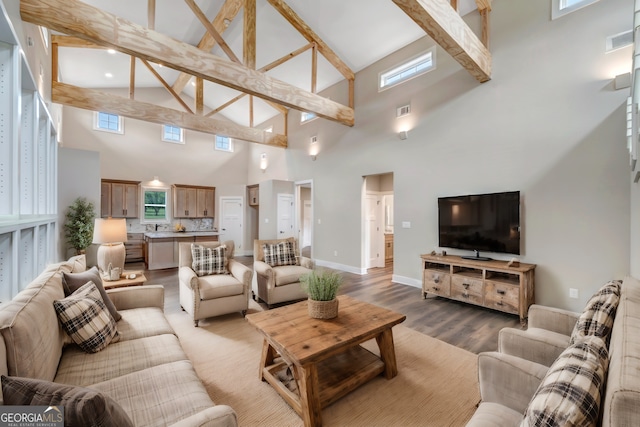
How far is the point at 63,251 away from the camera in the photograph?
4688 mm

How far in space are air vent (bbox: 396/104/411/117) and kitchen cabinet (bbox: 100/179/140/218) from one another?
733 cm

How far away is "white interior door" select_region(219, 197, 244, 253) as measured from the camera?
855 centimetres

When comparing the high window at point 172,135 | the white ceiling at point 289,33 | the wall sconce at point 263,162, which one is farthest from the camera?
the wall sconce at point 263,162

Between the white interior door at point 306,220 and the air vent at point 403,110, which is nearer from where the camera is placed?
the air vent at point 403,110

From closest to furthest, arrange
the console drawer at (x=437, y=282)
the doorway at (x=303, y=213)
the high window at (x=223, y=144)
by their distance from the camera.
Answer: the console drawer at (x=437, y=282) < the doorway at (x=303, y=213) < the high window at (x=223, y=144)

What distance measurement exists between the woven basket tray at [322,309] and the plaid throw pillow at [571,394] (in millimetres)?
1402

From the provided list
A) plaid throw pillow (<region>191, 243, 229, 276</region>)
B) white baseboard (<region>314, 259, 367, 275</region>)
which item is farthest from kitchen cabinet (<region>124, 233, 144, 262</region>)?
plaid throw pillow (<region>191, 243, 229, 276</region>)

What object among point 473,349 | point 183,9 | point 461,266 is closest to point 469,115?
point 461,266

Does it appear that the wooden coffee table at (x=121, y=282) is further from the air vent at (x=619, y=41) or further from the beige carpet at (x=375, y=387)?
the air vent at (x=619, y=41)

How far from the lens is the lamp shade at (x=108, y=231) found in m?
2.90

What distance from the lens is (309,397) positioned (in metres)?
1.63

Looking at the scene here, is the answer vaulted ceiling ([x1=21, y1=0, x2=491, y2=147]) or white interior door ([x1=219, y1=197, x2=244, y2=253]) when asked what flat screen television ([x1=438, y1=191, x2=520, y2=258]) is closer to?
vaulted ceiling ([x1=21, y1=0, x2=491, y2=147])

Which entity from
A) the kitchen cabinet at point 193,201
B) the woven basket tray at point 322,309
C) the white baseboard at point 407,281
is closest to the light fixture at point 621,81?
the white baseboard at point 407,281

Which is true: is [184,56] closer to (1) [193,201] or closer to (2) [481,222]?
(2) [481,222]
